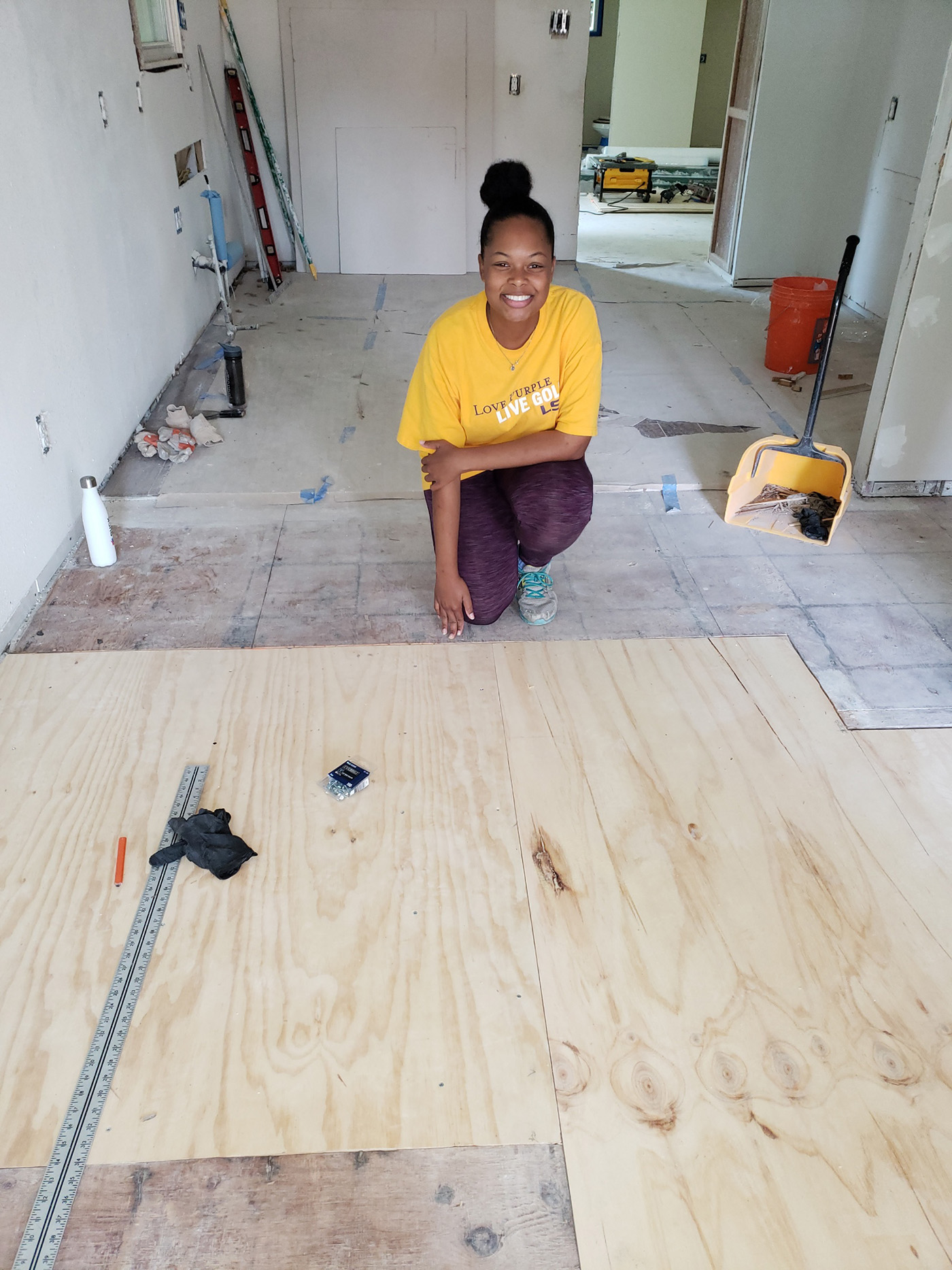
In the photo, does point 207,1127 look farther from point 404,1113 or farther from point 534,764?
point 534,764

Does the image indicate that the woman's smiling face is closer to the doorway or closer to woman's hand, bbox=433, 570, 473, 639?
woman's hand, bbox=433, 570, 473, 639

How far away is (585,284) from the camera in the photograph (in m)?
5.90

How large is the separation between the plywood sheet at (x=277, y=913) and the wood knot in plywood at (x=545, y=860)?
0.04m

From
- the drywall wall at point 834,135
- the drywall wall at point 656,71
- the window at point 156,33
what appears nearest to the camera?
the window at point 156,33

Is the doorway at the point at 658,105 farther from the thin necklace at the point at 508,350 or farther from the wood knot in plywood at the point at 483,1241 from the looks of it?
the wood knot in plywood at the point at 483,1241

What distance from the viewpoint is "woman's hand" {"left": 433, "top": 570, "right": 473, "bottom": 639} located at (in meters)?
2.34

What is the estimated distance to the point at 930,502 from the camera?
3.19 metres

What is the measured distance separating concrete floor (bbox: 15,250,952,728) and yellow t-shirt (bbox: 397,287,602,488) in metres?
0.56

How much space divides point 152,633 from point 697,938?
1617mm

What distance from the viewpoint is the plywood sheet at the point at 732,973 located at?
1.23m

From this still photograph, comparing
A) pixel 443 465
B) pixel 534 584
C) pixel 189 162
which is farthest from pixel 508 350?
pixel 189 162

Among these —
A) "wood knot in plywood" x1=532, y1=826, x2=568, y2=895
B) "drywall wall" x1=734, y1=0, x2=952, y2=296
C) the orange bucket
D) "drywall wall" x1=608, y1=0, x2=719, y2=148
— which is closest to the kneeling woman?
"wood knot in plywood" x1=532, y1=826, x2=568, y2=895

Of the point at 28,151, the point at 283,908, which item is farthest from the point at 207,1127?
the point at 28,151

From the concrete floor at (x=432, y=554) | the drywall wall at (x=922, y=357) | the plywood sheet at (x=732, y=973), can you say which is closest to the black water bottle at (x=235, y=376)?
the concrete floor at (x=432, y=554)
